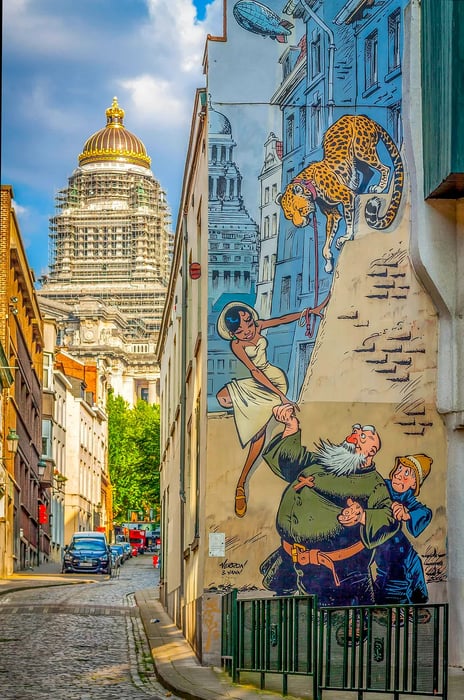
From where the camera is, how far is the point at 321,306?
52.4 feet

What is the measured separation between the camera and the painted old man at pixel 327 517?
50.8 ft

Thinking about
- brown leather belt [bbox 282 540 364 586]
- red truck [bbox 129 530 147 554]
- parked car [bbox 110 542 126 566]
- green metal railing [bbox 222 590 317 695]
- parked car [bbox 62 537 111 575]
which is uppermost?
brown leather belt [bbox 282 540 364 586]

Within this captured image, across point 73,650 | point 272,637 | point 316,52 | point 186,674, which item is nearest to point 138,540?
point 73,650

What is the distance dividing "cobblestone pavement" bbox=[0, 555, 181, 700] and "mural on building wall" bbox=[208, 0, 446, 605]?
187cm

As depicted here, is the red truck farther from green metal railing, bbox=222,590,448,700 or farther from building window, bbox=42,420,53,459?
green metal railing, bbox=222,590,448,700

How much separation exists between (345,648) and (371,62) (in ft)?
25.3

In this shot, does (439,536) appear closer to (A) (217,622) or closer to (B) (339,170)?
(A) (217,622)

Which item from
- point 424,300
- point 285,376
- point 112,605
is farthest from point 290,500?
point 112,605

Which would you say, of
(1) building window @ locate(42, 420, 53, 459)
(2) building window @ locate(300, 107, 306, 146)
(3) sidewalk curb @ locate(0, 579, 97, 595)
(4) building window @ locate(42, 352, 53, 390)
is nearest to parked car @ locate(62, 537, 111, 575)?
(3) sidewalk curb @ locate(0, 579, 97, 595)

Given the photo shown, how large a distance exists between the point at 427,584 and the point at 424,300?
→ 11.2 ft

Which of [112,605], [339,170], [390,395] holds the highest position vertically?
[339,170]

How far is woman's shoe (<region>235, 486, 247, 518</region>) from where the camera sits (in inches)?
610

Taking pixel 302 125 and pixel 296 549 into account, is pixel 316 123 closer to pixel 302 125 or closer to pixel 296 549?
pixel 302 125

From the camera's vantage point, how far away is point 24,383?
57312 millimetres
